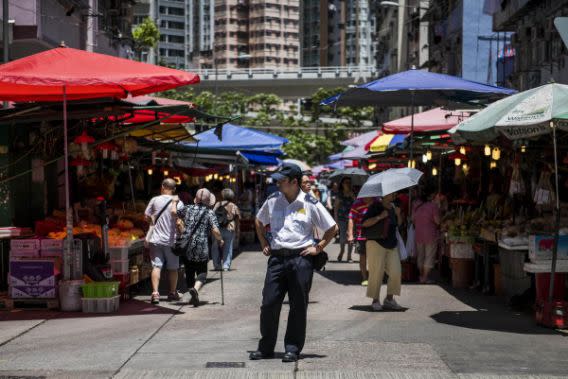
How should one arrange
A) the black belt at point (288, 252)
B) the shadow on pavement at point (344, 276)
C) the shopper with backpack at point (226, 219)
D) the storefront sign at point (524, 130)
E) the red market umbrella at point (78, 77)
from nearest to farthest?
1. the black belt at point (288, 252)
2. the storefront sign at point (524, 130)
3. the red market umbrella at point (78, 77)
4. the shadow on pavement at point (344, 276)
5. the shopper with backpack at point (226, 219)

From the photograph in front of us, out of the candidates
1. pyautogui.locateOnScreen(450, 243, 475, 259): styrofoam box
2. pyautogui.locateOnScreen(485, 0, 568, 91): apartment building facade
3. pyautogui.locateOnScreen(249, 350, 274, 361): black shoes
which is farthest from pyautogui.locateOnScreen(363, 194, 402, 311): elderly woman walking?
pyautogui.locateOnScreen(485, 0, 568, 91): apartment building facade

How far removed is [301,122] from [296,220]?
81.3 m

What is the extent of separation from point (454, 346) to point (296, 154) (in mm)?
77591

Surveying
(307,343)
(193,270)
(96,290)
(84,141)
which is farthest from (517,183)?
(96,290)

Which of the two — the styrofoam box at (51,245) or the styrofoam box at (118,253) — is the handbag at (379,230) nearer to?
the styrofoam box at (118,253)

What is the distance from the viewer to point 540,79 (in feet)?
87.2

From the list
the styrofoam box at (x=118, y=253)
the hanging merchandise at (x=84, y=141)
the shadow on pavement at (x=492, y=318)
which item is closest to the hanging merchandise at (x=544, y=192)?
the shadow on pavement at (x=492, y=318)

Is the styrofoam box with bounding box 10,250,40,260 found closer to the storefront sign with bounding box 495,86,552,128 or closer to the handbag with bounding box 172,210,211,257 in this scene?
the handbag with bounding box 172,210,211,257

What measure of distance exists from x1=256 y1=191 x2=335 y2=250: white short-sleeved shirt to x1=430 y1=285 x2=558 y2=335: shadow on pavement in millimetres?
3259

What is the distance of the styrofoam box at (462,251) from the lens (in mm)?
17219

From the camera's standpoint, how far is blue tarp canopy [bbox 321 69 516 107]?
55.6 ft

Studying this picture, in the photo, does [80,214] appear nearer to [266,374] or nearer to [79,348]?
[79,348]

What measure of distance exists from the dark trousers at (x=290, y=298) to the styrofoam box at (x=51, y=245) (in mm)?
4905

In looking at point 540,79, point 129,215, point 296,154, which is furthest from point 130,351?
point 296,154
